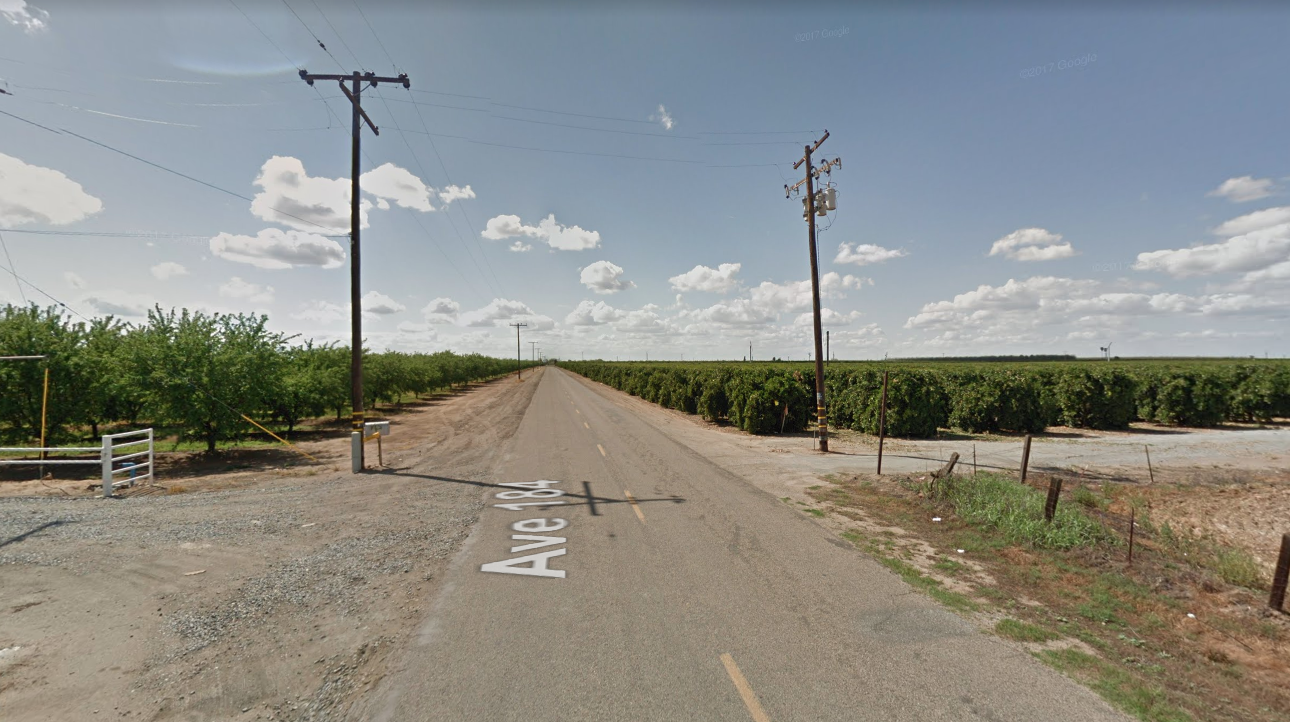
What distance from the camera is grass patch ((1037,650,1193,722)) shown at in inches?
137

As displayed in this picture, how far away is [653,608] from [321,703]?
116 inches

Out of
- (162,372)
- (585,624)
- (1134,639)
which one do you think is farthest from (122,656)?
(162,372)

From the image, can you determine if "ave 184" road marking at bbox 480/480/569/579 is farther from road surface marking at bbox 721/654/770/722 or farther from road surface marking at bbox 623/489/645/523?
road surface marking at bbox 721/654/770/722

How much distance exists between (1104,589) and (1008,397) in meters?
16.4

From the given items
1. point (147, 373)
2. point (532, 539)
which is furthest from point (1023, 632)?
point (147, 373)

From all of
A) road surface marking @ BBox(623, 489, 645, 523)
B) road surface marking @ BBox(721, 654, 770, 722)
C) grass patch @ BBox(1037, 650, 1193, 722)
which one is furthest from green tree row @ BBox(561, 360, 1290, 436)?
road surface marking @ BBox(721, 654, 770, 722)

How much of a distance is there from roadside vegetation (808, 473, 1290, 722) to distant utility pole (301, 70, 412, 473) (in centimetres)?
1206

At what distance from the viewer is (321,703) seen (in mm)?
3576

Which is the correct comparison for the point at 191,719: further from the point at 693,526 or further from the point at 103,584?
the point at 693,526

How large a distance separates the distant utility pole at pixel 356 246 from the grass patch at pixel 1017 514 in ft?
46.2

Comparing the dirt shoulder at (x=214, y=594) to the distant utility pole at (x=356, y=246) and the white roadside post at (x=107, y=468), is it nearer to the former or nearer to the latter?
the white roadside post at (x=107, y=468)

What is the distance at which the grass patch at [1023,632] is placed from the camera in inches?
179

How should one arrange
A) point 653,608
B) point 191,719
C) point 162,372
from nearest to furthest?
point 191,719
point 653,608
point 162,372

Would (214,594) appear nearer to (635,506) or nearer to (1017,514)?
(635,506)
